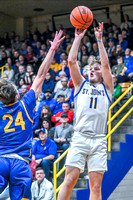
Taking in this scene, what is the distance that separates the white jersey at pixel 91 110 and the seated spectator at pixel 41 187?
3.53 meters

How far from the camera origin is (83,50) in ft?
45.5

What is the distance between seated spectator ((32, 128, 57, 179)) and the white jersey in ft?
12.6

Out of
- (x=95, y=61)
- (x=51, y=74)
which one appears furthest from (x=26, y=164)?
(x=51, y=74)

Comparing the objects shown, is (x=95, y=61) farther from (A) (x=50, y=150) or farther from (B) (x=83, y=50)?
(B) (x=83, y=50)

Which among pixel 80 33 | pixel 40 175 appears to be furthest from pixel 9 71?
pixel 80 33

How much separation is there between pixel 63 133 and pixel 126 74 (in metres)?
3.31

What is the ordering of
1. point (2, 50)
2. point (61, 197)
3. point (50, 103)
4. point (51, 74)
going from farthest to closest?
point (2, 50), point (51, 74), point (50, 103), point (61, 197)

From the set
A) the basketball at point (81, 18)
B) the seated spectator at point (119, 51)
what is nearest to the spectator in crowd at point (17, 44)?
the seated spectator at point (119, 51)

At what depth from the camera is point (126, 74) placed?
1151cm

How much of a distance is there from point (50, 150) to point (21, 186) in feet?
17.2

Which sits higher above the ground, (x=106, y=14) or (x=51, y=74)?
(x=106, y=14)

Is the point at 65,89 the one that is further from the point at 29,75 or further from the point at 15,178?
the point at 15,178

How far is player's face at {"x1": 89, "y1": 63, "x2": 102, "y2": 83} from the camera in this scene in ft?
17.8

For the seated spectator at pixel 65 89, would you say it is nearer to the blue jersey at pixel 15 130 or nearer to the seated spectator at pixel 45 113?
the seated spectator at pixel 45 113
